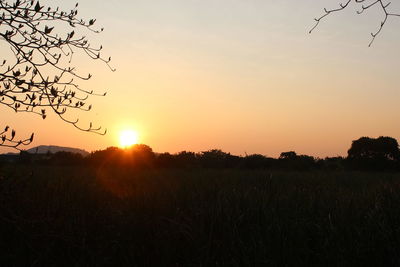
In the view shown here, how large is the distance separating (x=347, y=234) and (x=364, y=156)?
34.5 metres

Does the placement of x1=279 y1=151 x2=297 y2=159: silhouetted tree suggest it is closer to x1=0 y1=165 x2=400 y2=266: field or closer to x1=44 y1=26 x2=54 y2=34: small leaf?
x1=0 y1=165 x2=400 y2=266: field

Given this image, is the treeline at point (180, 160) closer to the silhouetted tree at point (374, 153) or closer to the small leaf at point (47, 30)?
the silhouetted tree at point (374, 153)

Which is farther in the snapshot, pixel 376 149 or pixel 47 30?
pixel 376 149

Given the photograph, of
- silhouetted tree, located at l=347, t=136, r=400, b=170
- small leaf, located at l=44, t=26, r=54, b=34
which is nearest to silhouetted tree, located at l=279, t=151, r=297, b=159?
silhouetted tree, located at l=347, t=136, r=400, b=170

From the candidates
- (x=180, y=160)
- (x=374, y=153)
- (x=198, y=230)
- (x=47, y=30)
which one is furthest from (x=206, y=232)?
(x=374, y=153)

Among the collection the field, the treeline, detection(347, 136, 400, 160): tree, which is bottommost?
the field

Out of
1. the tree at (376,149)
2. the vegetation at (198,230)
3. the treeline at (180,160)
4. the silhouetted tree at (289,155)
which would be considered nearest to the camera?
the vegetation at (198,230)

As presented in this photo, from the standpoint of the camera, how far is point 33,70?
3.97 metres

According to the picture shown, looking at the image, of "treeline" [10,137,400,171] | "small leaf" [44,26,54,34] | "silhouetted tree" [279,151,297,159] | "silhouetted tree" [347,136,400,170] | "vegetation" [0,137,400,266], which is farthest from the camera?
"silhouetted tree" [347,136,400,170]

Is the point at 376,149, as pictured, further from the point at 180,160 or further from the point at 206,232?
the point at 206,232

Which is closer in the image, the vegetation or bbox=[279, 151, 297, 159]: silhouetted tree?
the vegetation

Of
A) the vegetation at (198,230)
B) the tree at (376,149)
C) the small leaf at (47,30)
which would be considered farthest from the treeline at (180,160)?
the small leaf at (47,30)

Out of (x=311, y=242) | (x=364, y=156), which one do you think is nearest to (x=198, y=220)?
(x=311, y=242)

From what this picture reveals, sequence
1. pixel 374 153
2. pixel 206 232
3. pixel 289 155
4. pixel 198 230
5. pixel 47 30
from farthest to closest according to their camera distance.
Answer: pixel 374 153 → pixel 289 155 → pixel 206 232 → pixel 198 230 → pixel 47 30
